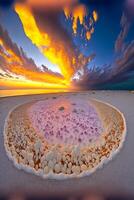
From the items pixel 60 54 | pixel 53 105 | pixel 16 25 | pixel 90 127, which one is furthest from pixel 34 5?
pixel 90 127

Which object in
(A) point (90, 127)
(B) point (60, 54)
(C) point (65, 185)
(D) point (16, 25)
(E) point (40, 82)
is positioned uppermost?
(D) point (16, 25)

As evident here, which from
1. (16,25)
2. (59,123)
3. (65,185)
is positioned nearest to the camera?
(65,185)

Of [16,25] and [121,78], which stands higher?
[16,25]

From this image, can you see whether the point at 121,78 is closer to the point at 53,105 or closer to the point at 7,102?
the point at 53,105

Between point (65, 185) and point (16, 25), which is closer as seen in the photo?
point (65, 185)

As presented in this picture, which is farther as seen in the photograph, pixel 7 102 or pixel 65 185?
pixel 7 102

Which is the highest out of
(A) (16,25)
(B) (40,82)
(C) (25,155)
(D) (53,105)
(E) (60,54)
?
(A) (16,25)

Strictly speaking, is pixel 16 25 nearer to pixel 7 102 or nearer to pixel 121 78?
pixel 7 102

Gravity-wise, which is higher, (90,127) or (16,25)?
(16,25)

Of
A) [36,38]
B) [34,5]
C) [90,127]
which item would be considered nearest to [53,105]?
[90,127]

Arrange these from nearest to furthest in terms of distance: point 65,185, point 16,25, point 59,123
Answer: point 65,185 < point 59,123 < point 16,25
